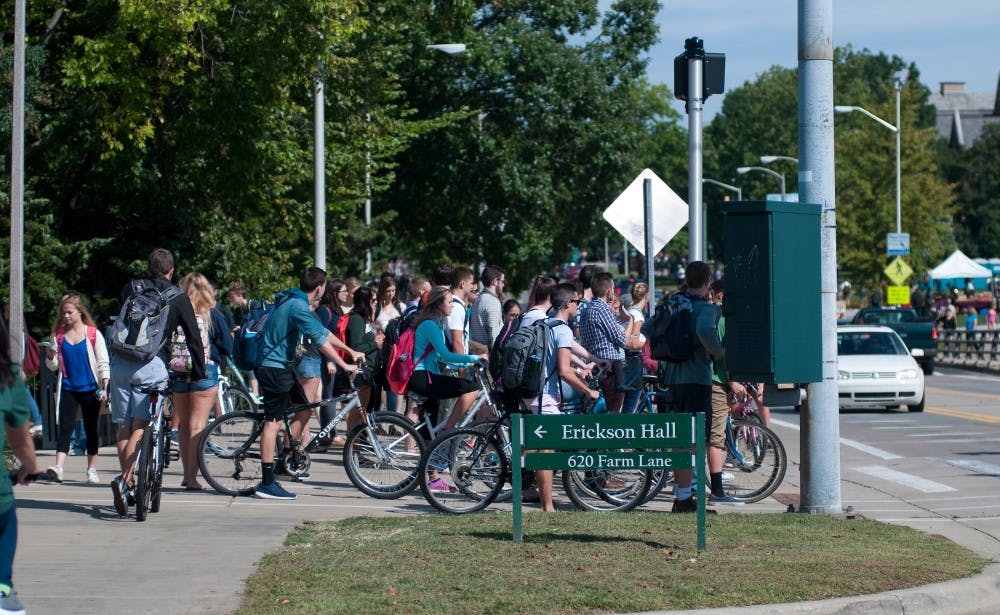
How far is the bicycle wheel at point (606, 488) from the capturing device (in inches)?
441

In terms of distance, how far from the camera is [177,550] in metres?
8.88

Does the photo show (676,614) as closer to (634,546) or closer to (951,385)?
(634,546)

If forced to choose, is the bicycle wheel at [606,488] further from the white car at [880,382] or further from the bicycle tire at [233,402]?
the white car at [880,382]

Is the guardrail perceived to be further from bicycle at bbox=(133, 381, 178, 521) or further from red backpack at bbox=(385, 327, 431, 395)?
bicycle at bbox=(133, 381, 178, 521)

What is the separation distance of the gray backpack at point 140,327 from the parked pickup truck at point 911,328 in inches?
1155

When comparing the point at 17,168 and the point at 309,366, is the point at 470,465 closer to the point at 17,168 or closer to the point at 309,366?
the point at 309,366

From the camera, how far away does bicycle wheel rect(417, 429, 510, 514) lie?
10.9m

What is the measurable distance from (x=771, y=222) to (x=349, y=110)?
58.2ft

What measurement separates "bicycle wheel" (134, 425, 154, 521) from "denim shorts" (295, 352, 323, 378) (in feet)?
13.3

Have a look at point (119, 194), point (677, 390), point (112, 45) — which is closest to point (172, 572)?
point (677, 390)

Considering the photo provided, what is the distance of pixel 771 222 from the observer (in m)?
9.91

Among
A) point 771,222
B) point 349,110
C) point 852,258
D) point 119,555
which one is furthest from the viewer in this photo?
point 852,258

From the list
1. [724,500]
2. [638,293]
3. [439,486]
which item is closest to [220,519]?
[439,486]

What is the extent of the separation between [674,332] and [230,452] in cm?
373
